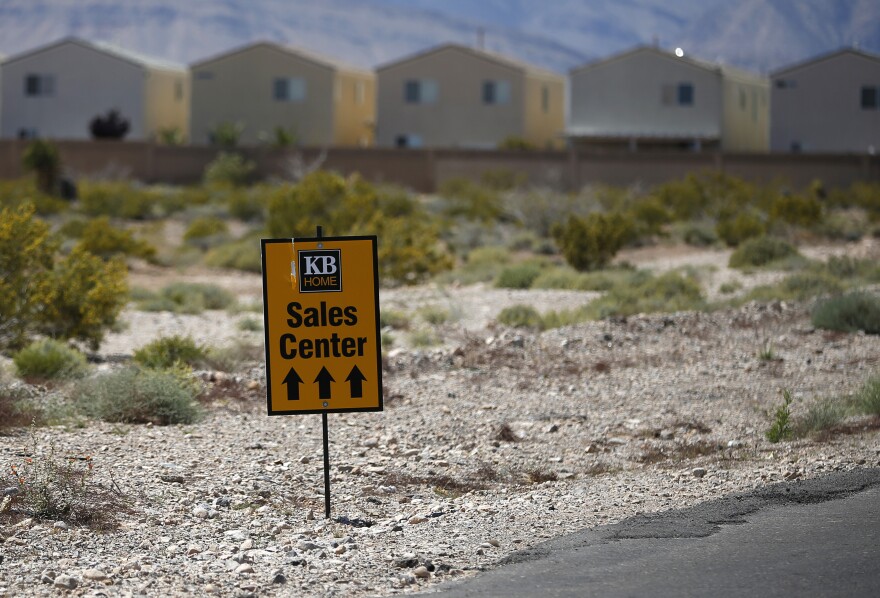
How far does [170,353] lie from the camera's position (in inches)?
588

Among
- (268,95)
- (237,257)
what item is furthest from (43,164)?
(237,257)

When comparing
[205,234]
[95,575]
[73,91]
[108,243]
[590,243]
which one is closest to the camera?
[95,575]

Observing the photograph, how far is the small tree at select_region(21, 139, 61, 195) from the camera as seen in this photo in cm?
4509

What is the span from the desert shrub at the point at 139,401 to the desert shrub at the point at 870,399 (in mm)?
5971

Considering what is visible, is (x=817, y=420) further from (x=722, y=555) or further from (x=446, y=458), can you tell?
(x=722, y=555)

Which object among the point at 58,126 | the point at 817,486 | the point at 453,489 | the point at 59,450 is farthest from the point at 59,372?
the point at 58,126

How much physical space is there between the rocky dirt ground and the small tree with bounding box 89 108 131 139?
41558 mm

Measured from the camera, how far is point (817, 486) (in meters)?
9.27

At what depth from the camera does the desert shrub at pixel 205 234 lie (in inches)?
1348

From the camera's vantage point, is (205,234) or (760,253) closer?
(760,253)

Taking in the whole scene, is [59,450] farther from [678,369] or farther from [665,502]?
[678,369]

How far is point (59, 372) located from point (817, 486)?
783 centimetres

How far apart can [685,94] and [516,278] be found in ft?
111

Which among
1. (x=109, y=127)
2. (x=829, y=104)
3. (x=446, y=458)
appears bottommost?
(x=446, y=458)
